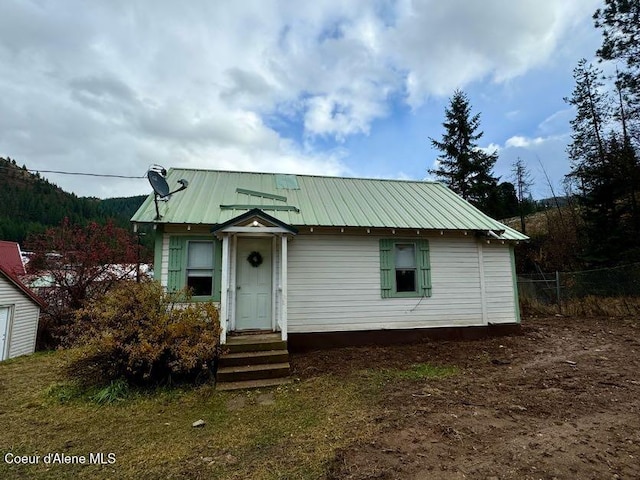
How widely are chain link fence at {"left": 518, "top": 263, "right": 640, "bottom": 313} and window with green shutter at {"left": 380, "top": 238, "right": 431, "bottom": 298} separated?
7409mm

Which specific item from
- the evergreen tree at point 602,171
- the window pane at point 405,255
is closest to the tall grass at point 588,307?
the evergreen tree at point 602,171

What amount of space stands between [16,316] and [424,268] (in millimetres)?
17807

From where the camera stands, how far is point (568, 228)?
58.9 feet

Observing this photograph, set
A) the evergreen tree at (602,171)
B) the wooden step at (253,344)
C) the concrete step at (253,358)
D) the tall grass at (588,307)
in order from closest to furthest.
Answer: the concrete step at (253,358)
the wooden step at (253,344)
the tall grass at (588,307)
the evergreen tree at (602,171)

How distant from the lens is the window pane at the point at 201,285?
7082 mm

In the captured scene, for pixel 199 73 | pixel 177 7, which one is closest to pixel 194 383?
pixel 177 7

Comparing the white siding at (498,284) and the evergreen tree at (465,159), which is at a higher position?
the evergreen tree at (465,159)

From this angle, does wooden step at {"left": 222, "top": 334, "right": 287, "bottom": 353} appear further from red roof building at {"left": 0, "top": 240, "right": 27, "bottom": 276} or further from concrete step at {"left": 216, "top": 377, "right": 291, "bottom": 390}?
red roof building at {"left": 0, "top": 240, "right": 27, "bottom": 276}

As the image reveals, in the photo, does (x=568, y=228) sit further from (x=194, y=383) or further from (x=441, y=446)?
(x=194, y=383)

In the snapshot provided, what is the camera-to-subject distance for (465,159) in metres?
22.0

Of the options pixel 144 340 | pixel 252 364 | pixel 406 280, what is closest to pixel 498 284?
pixel 406 280

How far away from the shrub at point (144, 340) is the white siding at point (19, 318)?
39.6 feet

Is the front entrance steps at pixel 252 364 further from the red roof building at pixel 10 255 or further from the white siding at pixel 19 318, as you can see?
the red roof building at pixel 10 255

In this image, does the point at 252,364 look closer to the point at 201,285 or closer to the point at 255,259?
the point at 201,285
